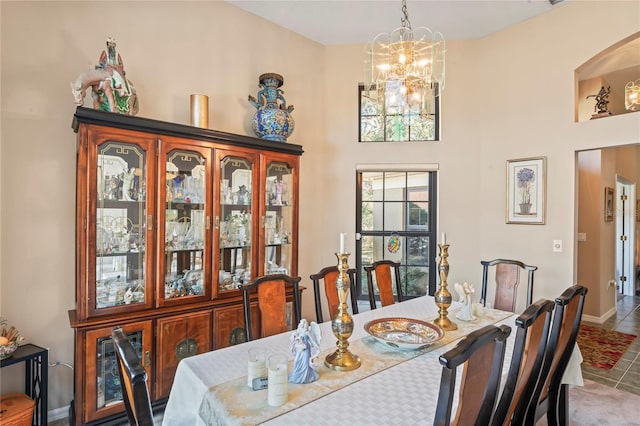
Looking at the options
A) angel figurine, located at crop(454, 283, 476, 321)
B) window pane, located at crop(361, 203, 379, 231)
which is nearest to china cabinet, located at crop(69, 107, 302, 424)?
window pane, located at crop(361, 203, 379, 231)

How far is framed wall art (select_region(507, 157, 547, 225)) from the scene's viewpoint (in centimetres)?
352

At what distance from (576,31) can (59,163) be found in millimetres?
4618

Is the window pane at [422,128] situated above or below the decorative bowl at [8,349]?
above

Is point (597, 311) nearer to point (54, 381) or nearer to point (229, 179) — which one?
point (229, 179)

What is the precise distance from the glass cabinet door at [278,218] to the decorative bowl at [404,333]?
50.7 inches

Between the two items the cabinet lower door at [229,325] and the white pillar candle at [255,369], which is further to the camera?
the cabinet lower door at [229,325]

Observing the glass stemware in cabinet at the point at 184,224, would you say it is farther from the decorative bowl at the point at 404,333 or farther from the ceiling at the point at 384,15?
the ceiling at the point at 384,15

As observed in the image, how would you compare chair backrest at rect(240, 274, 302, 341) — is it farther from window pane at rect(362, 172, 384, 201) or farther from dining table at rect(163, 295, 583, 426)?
window pane at rect(362, 172, 384, 201)

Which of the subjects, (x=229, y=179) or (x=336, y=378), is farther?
(x=229, y=179)

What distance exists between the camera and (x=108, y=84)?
2279mm

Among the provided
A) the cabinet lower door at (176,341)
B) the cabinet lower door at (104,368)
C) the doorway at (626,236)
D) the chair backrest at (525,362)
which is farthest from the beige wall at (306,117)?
the doorway at (626,236)

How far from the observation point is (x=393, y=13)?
3.38m

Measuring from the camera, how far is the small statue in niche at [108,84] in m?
2.22

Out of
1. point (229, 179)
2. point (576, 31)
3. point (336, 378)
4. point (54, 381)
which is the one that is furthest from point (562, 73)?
point (54, 381)
